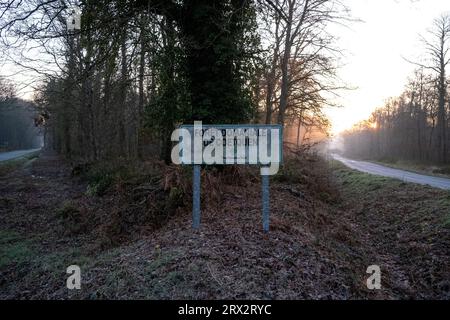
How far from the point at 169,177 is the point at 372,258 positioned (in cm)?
457

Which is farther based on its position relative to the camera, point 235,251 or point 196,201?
point 196,201

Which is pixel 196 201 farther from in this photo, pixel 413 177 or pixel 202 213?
pixel 413 177

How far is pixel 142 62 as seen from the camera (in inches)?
376

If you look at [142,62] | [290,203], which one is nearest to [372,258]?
[290,203]

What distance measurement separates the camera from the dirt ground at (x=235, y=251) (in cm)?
444

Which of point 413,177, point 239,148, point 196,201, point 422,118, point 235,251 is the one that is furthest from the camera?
point 422,118

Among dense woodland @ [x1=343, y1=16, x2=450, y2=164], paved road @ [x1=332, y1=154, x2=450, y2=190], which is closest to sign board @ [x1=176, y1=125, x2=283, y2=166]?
paved road @ [x1=332, y1=154, x2=450, y2=190]

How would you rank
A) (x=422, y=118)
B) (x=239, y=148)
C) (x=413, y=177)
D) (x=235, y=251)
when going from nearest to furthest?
(x=235, y=251) < (x=239, y=148) < (x=413, y=177) < (x=422, y=118)

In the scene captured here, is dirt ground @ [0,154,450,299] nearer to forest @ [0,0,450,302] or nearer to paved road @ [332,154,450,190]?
forest @ [0,0,450,302]

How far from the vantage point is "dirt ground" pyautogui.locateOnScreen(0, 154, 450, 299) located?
444 centimetres

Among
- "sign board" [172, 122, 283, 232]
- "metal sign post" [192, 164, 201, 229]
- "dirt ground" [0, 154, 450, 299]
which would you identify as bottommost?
"dirt ground" [0, 154, 450, 299]

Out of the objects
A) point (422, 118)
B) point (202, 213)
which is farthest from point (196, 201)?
point (422, 118)

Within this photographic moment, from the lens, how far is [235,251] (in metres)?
5.18

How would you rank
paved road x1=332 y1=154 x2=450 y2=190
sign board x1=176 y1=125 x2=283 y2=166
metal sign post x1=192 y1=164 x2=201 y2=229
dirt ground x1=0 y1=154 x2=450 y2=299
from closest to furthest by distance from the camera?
1. dirt ground x1=0 y1=154 x2=450 y2=299
2. sign board x1=176 y1=125 x2=283 y2=166
3. metal sign post x1=192 y1=164 x2=201 y2=229
4. paved road x1=332 y1=154 x2=450 y2=190
